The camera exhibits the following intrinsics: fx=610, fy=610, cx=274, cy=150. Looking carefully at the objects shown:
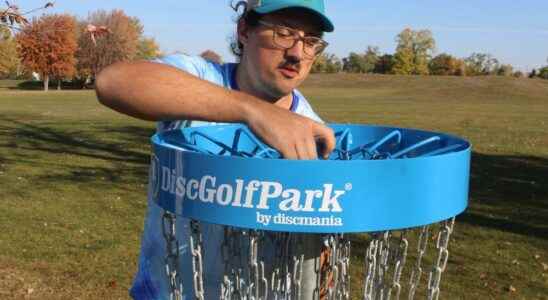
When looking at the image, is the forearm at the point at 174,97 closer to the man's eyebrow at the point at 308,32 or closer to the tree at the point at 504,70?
the man's eyebrow at the point at 308,32

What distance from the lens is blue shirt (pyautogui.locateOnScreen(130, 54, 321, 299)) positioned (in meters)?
2.19

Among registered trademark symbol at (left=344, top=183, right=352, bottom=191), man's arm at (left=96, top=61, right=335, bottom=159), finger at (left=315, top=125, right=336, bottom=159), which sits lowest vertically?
registered trademark symbol at (left=344, top=183, right=352, bottom=191)

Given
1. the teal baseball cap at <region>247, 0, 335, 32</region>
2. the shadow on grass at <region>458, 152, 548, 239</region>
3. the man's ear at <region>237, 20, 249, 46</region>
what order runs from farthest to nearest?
1. the shadow on grass at <region>458, 152, 548, 239</region>
2. the man's ear at <region>237, 20, 249, 46</region>
3. the teal baseball cap at <region>247, 0, 335, 32</region>

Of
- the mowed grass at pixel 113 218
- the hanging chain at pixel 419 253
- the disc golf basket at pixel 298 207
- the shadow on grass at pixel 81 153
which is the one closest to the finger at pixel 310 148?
the disc golf basket at pixel 298 207

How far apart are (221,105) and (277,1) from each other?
22.4 inches

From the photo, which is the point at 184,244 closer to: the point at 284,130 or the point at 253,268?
the point at 253,268

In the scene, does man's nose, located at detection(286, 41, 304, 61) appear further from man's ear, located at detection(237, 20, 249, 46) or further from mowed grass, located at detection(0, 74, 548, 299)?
mowed grass, located at detection(0, 74, 548, 299)

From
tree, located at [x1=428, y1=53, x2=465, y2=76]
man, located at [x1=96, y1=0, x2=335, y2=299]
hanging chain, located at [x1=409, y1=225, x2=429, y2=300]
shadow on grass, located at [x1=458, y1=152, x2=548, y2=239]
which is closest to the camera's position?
man, located at [x1=96, y1=0, x2=335, y2=299]

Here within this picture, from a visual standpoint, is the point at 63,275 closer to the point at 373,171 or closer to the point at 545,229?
the point at 373,171

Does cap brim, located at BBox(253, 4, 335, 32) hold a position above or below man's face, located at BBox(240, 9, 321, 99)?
above

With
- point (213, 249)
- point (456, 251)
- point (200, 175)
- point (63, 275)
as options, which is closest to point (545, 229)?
point (456, 251)

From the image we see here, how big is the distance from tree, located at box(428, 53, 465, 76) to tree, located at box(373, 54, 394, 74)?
20.7 feet

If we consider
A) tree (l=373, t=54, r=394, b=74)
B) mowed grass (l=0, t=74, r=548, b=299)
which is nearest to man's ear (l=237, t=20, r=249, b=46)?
mowed grass (l=0, t=74, r=548, b=299)

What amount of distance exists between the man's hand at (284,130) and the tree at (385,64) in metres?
101
